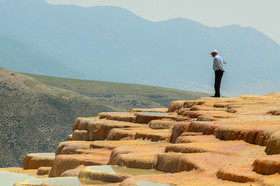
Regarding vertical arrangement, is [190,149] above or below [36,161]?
above

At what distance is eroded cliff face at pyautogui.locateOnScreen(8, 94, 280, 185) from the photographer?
1473 cm

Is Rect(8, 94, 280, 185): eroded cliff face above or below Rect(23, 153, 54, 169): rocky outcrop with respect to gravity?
above

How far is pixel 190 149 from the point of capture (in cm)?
1806

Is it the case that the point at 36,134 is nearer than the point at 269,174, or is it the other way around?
the point at 269,174

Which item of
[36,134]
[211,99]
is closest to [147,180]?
[211,99]

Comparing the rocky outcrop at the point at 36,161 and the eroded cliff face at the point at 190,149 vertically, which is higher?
the eroded cliff face at the point at 190,149

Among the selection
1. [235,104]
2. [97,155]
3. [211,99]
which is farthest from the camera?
[211,99]

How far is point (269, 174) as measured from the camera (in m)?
13.7

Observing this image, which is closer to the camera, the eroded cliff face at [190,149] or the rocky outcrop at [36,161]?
the eroded cliff face at [190,149]

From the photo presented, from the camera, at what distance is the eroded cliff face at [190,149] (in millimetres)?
14734

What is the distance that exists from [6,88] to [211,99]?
77070 mm

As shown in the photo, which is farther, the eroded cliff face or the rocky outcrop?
the rocky outcrop

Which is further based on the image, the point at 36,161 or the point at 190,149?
the point at 36,161

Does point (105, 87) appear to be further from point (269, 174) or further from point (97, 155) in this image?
point (269, 174)
